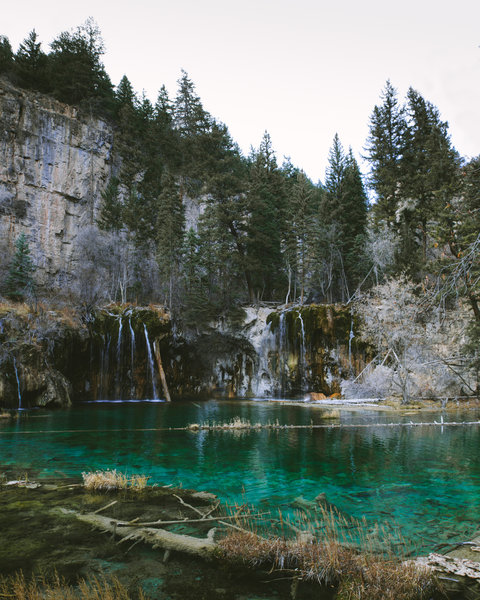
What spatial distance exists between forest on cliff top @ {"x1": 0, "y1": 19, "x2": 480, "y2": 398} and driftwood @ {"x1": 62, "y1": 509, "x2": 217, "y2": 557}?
2500 centimetres

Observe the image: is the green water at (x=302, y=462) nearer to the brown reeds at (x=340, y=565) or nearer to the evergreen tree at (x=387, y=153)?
the brown reeds at (x=340, y=565)

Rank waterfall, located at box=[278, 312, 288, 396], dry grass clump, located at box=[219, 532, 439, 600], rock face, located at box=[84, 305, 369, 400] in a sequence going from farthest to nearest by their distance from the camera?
waterfall, located at box=[278, 312, 288, 396] → rock face, located at box=[84, 305, 369, 400] → dry grass clump, located at box=[219, 532, 439, 600]

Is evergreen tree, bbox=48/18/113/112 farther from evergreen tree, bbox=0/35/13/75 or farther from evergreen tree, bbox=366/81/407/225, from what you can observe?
evergreen tree, bbox=366/81/407/225

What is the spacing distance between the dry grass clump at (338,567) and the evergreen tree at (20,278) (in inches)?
1375

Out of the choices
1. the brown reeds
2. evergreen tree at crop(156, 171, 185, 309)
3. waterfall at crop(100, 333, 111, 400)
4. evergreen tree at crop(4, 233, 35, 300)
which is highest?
evergreen tree at crop(156, 171, 185, 309)

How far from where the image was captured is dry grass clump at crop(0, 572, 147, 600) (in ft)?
13.0

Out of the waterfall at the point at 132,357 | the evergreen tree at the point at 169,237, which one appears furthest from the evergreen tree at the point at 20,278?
the evergreen tree at the point at 169,237

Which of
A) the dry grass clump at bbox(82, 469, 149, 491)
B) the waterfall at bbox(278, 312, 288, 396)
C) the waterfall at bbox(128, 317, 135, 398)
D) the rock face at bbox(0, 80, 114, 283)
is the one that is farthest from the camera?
the rock face at bbox(0, 80, 114, 283)

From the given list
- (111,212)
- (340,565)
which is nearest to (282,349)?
(111,212)

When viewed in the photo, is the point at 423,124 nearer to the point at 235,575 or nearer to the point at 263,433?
the point at 263,433

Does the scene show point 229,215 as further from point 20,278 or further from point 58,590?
point 58,590

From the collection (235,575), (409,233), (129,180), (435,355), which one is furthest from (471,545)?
(129,180)

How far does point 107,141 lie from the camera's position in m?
50.2

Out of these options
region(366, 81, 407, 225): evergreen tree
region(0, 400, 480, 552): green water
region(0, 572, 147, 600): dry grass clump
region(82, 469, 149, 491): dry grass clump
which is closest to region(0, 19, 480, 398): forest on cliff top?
region(366, 81, 407, 225): evergreen tree
